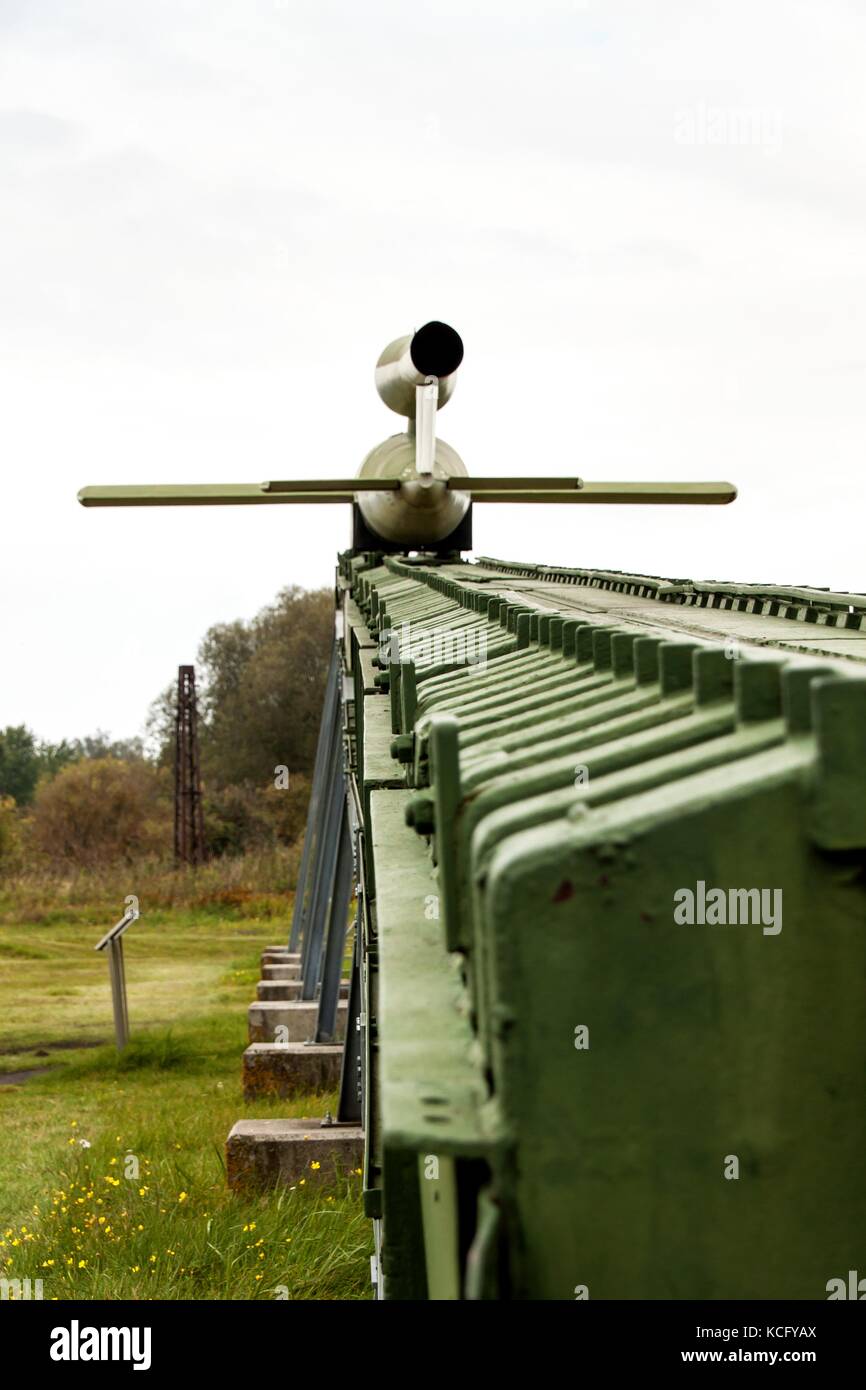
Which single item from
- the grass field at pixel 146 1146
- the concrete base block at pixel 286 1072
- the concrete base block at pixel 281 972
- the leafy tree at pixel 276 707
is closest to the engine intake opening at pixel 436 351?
the concrete base block at pixel 286 1072

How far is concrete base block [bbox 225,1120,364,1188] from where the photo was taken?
10.7 meters

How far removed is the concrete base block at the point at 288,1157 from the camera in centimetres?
1068

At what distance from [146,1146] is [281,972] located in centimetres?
704

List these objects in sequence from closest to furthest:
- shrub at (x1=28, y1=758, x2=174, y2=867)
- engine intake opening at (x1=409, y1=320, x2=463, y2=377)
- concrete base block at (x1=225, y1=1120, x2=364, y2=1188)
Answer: concrete base block at (x1=225, y1=1120, x2=364, y2=1188), engine intake opening at (x1=409, y1=320, x2=463, y2=377), shrub at (x1=28, y1=758, x2=174, y2=867)

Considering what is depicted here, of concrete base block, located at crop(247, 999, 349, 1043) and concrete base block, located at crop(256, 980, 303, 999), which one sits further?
concrete base block, located at crop(256, 980, 303, 999)

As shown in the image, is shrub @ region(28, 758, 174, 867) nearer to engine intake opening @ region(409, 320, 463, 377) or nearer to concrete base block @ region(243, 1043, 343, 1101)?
engine intake opening @ region(409, 320, 463, 377)

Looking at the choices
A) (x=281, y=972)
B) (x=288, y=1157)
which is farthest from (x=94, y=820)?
(x=288, y=1157)

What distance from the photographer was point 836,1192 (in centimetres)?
261

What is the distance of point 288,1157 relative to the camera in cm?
1069

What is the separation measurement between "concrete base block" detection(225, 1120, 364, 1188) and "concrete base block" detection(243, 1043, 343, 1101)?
2643 mm

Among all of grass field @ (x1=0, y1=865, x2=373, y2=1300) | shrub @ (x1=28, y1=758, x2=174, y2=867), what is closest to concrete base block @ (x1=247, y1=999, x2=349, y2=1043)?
grass field @ (x1=0, y1=865, x2=373, y2=1300)

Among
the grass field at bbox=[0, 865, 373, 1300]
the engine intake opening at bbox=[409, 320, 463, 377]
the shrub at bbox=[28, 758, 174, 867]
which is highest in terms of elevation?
the engine intake opening at bbox=[409, 320, 463, 377]

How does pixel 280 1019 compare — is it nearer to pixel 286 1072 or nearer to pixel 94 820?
pixel 286 1072

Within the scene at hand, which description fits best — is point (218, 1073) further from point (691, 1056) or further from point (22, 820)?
point (22, 820)
